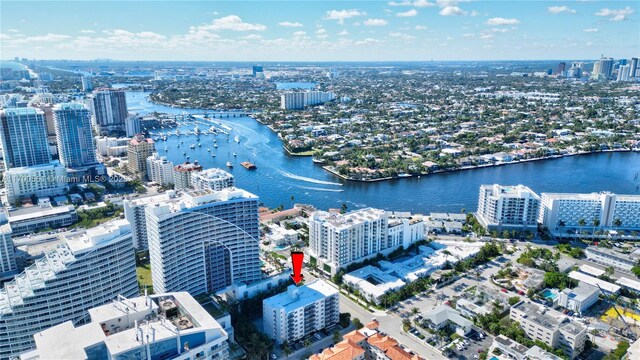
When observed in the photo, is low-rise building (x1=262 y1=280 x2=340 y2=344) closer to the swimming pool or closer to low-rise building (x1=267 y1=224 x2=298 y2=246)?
low-rise building (x1=267 y1=224 x2=298 y2=246)

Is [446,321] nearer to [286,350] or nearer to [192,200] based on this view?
[286,350]

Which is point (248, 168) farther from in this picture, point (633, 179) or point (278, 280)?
point (633, 179)

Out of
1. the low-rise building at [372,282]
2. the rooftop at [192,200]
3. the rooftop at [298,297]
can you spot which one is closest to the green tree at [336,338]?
the rooftop at [298,297]

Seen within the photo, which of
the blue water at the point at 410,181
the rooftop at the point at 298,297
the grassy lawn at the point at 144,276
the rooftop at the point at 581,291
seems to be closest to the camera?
the rooftop at the point at 298,297

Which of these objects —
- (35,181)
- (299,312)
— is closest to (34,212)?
(35,181)

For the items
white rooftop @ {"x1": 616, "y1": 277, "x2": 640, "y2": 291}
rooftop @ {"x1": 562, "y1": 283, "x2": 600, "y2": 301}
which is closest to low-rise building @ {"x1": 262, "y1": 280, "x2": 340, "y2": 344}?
rooftop @ {"x1": 562, "y1": 283, "x2": 600, "y2": 301}

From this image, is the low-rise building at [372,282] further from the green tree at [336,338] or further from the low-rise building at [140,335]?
the low-rise building at [140,335]
